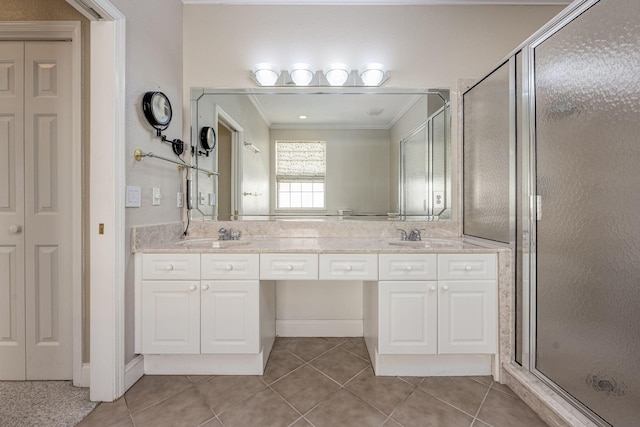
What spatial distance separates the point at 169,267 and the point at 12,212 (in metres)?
0.96

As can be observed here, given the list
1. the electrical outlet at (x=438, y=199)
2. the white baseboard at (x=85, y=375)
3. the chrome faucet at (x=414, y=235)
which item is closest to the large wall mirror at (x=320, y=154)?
the electrical outlet at (x=438, y=199)

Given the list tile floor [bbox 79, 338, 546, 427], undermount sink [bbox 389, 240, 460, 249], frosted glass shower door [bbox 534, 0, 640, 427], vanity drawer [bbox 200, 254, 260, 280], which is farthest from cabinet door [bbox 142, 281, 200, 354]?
frosted glass shower door [bbox 534, 0, 640, 427]

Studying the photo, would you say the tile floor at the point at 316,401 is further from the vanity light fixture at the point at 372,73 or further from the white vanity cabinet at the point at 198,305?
the vanity light fixture at the point at 372,73

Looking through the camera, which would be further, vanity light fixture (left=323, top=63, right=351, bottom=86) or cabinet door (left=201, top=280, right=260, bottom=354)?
vanity light fixture (left=323, top=63, right=351, bottom=86)

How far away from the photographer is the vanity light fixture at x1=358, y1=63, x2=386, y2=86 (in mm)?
2061

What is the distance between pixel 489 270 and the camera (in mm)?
1611

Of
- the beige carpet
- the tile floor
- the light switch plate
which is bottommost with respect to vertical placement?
the tile floor

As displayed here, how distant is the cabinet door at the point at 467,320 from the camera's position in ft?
5.26

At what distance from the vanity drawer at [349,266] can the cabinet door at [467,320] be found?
0.41 m

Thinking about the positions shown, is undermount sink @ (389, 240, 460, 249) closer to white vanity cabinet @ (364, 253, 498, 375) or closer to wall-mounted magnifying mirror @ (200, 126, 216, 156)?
white vanity cabinet @ (364, 253, 498, 375)

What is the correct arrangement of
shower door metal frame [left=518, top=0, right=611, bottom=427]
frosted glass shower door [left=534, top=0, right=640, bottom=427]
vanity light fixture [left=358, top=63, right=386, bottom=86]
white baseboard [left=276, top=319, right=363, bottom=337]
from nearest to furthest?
frosted glass shower door [left=534, top=0, right=640, bottom=427] < shower door metal frame [left=518, top=0, right=611, bottom=427] < vanity light fixture [left=358, top=63, right=386, bottom=86] < white baseboard [left=276, top=319, right=363, bottom=337]

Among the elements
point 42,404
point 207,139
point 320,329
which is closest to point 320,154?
point 207,139

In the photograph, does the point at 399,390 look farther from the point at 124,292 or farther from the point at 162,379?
the point at 124,292

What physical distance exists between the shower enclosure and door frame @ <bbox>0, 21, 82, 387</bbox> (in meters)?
2.41
